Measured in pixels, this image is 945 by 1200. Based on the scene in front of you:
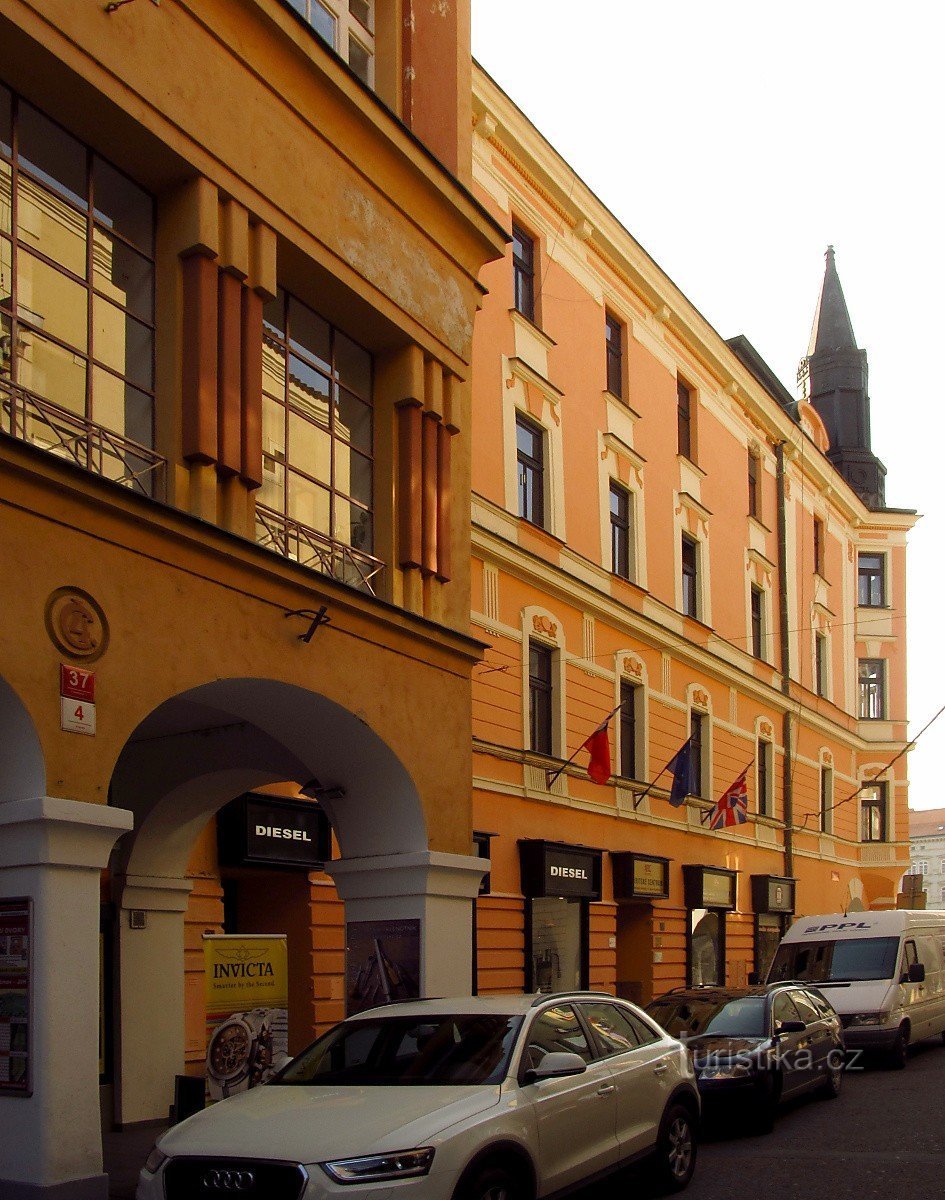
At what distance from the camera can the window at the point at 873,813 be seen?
43.6 meters

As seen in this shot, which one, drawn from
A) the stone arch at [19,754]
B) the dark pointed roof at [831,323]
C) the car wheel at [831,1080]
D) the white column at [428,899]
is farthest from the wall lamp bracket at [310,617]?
the dark pointed roof at [831,323]

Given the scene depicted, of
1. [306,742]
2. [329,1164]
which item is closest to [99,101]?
[306,742]

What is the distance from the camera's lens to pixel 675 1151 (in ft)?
35.3

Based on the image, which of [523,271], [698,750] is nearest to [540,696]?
[523,271]

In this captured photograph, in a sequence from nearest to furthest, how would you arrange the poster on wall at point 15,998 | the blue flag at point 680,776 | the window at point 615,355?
the poster on wall at point 15,998
the blue flag at point 680,776
the window at point 615,355

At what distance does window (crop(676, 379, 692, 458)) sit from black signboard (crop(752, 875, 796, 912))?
9574 mm

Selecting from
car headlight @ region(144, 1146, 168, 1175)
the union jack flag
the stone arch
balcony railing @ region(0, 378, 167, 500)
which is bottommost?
car headlight @ region(144, 1146, 168, 1175)

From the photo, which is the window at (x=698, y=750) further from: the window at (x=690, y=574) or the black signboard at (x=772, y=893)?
the black signboard at (x=772, y=893)

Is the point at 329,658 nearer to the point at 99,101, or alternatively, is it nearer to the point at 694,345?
the point at 99,101

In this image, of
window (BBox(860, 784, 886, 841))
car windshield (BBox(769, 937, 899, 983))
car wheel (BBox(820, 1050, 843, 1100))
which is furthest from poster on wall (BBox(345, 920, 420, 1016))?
window (BBox(860, 784, 886, 841))

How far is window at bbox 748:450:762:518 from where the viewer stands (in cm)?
3518

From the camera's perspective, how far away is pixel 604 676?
82.6 feet

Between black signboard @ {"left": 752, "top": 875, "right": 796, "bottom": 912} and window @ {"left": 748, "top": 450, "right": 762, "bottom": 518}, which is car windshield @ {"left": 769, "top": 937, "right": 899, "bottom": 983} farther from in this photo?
window @ {"left": 748, "top": 450, "right": 762, "bottom": 518}

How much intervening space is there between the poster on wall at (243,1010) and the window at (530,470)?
10.7 metres
